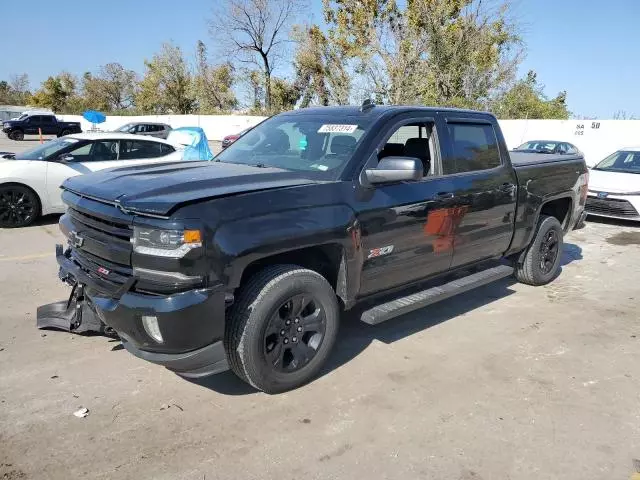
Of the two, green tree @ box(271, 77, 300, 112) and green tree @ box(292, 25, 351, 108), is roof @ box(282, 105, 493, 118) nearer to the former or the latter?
green tree @ box(292, 25, 351, 108)

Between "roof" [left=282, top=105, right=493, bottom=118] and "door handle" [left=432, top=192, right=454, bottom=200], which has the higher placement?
"roof" [left=282, top=105, right=493, bottom=118]

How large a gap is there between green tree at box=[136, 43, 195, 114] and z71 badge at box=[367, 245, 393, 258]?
53.4m

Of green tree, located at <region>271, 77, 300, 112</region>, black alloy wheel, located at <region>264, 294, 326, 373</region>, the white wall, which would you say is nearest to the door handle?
black alloy wheel, located at <region>264, 294, 326, 373</region>

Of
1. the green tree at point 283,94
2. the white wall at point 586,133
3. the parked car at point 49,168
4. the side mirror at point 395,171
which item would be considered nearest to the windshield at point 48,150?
the parked car at point 49,168

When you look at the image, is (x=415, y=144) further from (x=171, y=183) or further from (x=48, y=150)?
(x=48, y=150)

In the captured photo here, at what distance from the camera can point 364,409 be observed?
3373 millimetres

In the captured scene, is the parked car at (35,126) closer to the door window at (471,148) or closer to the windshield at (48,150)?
the windshield at (48,150)

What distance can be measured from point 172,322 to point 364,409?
1376 mm

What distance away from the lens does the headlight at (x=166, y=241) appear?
287cm

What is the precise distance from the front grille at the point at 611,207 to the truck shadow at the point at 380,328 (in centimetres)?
510

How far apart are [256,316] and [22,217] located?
6.98m

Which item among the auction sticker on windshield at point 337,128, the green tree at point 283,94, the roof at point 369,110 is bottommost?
the auction sticker on windshield at point 337,128

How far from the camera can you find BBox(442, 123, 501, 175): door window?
4.61 m

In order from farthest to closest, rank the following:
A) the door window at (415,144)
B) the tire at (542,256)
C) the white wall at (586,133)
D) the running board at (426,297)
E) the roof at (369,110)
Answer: the white wall at (586,133) < the tire at (542,256) < the door window at (415,144) < the roof at (369,110) < the running board at (426,297)
